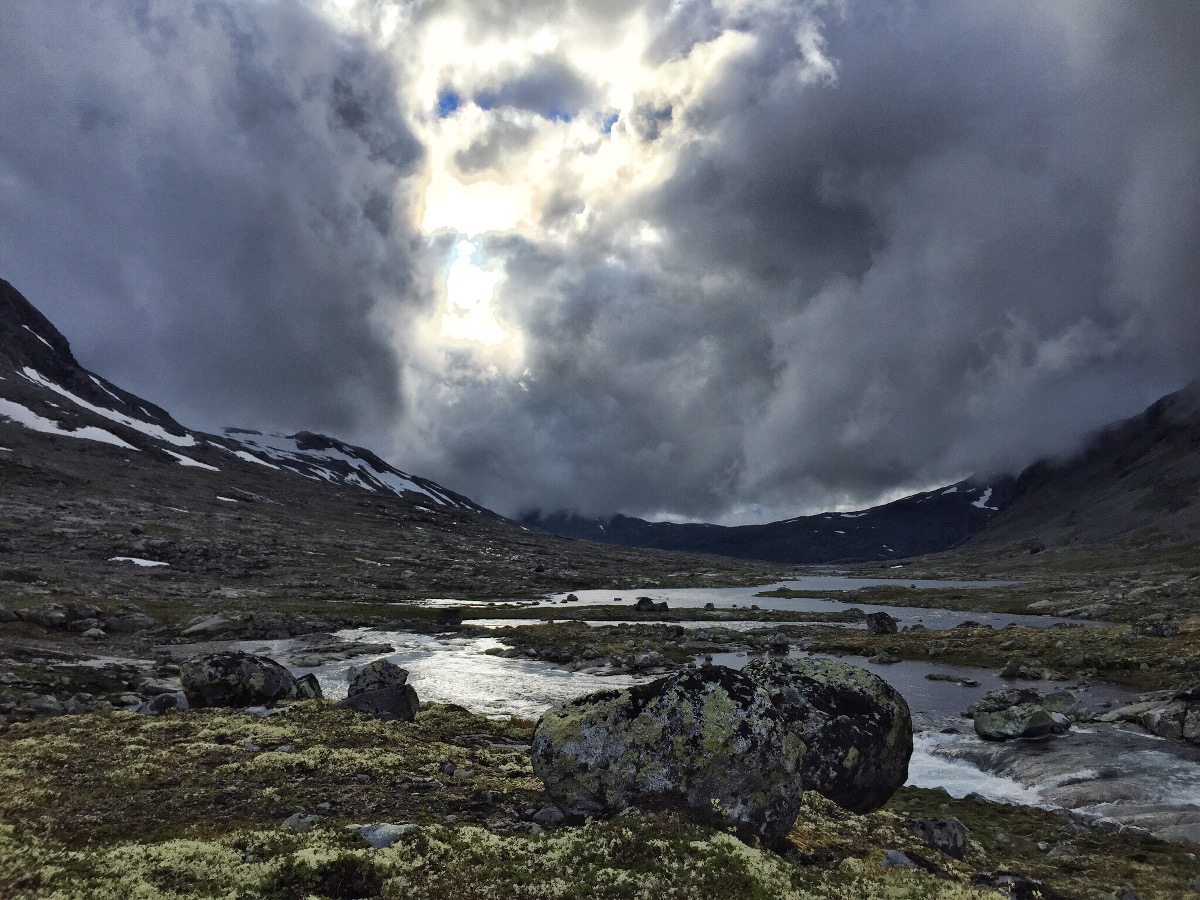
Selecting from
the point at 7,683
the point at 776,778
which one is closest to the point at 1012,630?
the point at 776,778

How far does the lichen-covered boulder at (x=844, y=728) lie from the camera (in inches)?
777

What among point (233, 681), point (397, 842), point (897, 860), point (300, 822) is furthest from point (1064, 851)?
point (233, 681)

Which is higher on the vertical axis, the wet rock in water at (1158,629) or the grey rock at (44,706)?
the grey rock at (44,706)

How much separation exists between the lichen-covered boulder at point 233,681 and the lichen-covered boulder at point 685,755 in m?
24.4

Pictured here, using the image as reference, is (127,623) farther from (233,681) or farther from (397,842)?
(397,842)

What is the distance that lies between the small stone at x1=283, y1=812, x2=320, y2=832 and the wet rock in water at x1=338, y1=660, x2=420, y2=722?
1568cm

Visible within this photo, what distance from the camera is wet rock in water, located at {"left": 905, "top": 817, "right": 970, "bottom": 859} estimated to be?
699 inches

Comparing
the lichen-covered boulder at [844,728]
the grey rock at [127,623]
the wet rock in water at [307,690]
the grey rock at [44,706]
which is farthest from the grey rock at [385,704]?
the grey rock at [127,623]

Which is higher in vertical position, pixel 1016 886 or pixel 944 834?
pixel 1016 886

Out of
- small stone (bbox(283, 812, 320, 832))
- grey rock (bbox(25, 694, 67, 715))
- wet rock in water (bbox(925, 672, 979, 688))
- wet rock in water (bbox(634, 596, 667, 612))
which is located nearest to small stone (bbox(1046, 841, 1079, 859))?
small stone (bbox(283, 812, 320, 832))

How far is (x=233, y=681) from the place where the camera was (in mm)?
33438

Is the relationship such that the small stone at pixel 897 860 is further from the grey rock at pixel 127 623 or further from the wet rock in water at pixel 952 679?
the grey rock at pixel 127 623

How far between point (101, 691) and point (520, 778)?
27.9m

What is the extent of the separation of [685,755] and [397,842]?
24.1 ft
